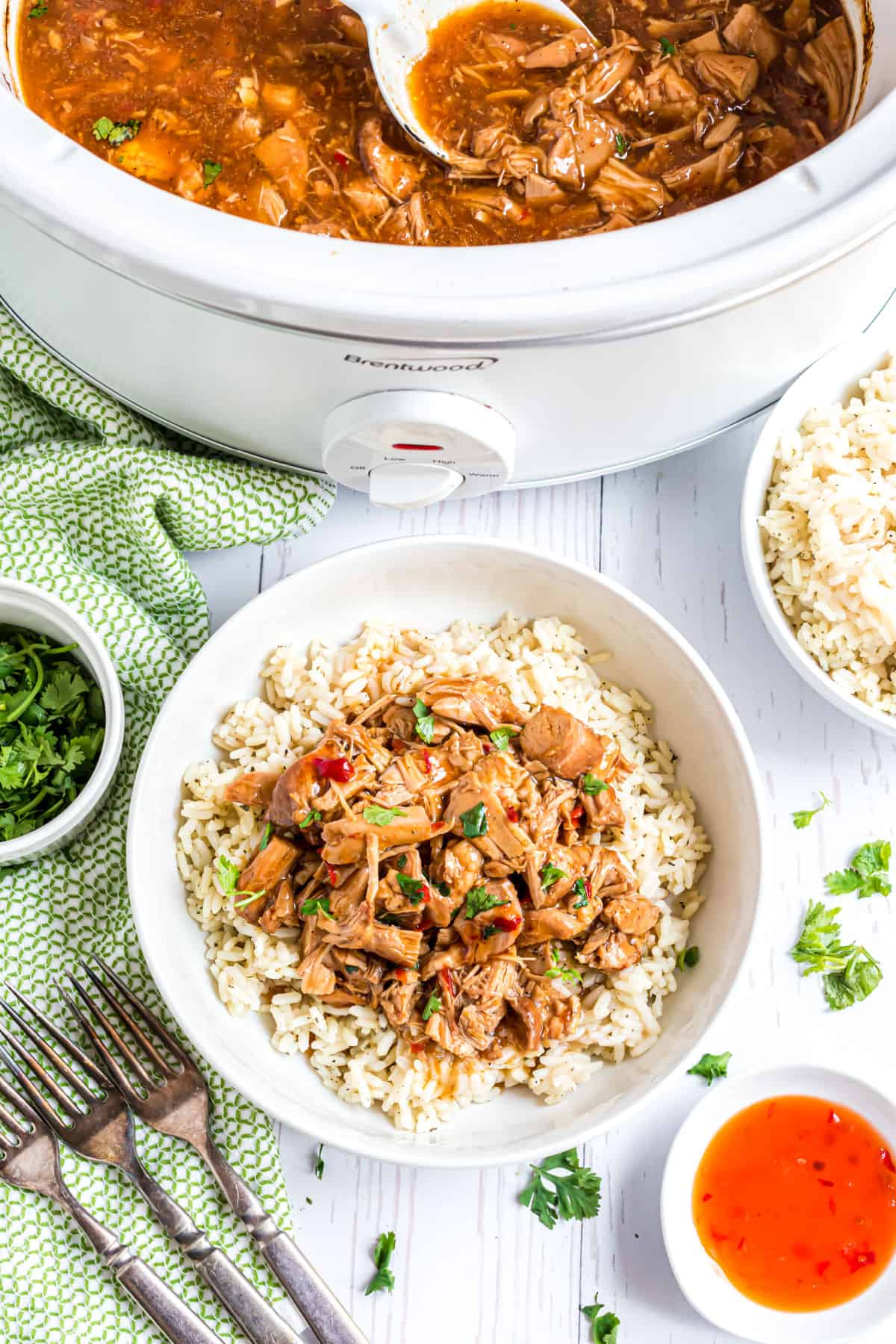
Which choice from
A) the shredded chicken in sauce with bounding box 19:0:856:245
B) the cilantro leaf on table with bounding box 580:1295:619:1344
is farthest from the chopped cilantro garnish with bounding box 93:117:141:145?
the cilantro leaf on table with bounding box 580:1295:619:1344

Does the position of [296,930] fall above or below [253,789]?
below

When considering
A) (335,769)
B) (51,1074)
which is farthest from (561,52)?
(51,1074)

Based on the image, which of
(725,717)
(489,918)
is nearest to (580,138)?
(725,717)

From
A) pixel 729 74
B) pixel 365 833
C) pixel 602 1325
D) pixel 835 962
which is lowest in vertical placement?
pixel 602 1325

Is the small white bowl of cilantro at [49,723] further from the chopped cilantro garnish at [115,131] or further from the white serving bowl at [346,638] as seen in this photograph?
the chopped cilantro garnish at [115,131]

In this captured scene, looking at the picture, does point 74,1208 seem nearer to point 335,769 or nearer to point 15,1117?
point 15,1117

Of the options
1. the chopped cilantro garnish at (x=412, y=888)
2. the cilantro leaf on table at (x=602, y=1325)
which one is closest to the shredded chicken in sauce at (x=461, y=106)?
the chopped cilantro garnish at (x=412, y=888)

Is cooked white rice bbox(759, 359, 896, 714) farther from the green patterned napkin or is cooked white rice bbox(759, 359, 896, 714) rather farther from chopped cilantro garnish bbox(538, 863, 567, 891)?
the green patterned napkin

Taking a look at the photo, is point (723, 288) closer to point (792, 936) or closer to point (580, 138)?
point (580, 138)
